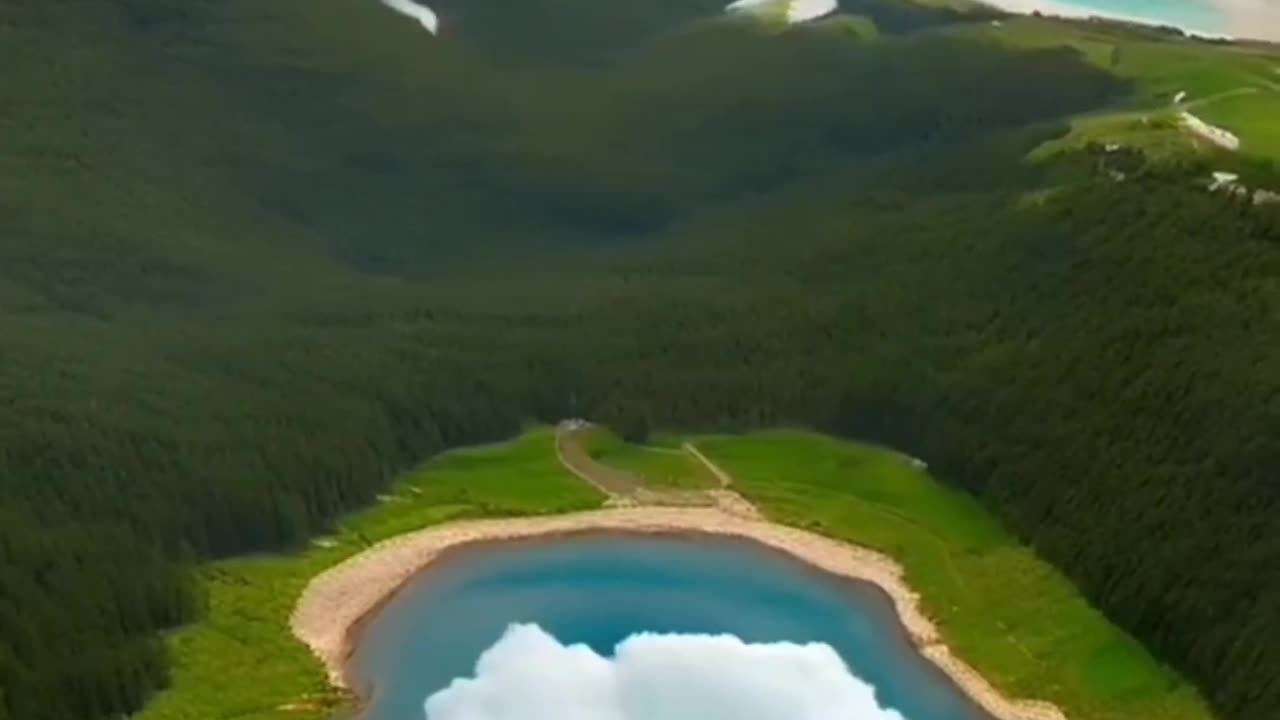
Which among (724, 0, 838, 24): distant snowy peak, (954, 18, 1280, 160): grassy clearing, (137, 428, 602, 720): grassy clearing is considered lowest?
(137, 428, 602, 720): grassy clearing

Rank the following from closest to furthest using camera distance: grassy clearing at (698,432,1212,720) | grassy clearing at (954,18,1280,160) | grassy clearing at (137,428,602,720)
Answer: grassy clearing at (137,428,602,720) < grassy clearing at (698,432,1212,720) < grassy clearing at (954,18,1280,160)

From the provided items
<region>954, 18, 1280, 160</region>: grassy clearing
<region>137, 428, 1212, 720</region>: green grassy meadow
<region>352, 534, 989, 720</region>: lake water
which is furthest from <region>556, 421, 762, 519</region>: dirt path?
<region>954, 18, 1280, 160</region>: grassy clearing

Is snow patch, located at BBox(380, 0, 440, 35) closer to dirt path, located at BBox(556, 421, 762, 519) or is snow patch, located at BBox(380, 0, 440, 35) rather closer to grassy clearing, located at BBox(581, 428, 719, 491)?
grassy clearing, located at BBox(581, 428, 719, 491)

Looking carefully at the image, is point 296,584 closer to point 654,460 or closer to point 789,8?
point 654,460

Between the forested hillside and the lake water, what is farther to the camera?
the forested hillside

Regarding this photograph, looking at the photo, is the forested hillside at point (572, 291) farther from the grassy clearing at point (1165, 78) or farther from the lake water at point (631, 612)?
the lake water at point (631, 612)

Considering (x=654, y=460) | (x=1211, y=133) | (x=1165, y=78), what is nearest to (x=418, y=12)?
(x=1165, y=78)
